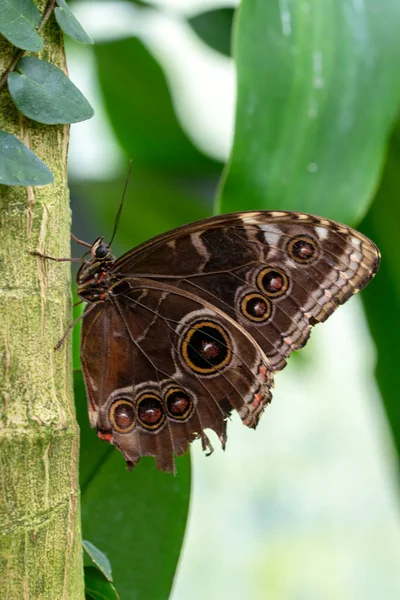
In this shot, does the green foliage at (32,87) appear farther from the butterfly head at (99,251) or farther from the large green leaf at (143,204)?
the large green leaf at (143,204)

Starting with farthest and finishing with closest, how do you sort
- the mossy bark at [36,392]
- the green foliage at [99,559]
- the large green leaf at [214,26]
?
the large green leaf at [214,26] → the green foliage at [99,559] → the mossy bark at [36,392]

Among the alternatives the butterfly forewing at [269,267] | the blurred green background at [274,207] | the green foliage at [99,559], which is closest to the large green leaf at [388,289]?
the blurred green background at [274,207]

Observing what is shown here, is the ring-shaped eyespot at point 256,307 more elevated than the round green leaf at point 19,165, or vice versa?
the round green leaf at point 19,165

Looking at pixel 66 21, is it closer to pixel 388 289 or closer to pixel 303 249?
pixel 303 249

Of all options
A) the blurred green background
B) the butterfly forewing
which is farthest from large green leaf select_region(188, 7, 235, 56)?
the butterfly forewing

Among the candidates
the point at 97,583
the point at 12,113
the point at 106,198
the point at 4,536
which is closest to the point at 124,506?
the point at 97,583

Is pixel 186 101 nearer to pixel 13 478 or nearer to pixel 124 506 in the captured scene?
pixel 124 506
